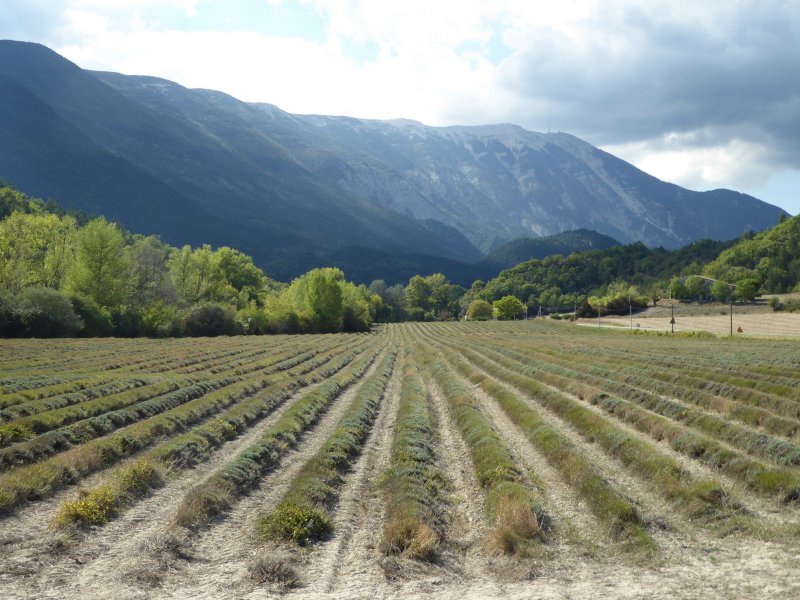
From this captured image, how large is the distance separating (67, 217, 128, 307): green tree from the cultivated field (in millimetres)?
62039

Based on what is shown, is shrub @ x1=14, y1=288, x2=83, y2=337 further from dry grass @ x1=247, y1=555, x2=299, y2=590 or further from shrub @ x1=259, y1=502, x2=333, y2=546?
dry grass @ x1=247, y1=555, x2=299, y2=590

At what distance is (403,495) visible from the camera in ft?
46.1

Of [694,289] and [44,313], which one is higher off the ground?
[694,289]

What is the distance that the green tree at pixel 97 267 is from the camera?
86.2 metres

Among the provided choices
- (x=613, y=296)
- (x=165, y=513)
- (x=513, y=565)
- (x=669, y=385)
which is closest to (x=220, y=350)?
(x=669, y=385)

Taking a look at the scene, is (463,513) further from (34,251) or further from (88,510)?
(34,251)

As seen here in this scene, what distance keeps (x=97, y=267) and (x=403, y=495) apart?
85959 mm

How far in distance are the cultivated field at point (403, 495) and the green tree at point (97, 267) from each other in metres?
62.0

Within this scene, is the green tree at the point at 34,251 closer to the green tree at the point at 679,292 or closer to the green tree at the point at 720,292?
the green tree at the point at 679,292

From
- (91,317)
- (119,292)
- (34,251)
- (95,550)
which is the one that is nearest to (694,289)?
(119,292)

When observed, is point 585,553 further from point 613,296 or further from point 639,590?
point 613,296

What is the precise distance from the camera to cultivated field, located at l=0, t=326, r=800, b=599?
10.2 meters

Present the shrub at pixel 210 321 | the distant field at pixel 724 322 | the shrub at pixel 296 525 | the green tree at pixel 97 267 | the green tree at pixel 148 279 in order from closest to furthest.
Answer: the shrub at pixel 296 525 < the green tree at pixel 97 267 < the shrub at pixel 210 321 < the distant field at pixel 724 322 < the green tree at pixel 148 279

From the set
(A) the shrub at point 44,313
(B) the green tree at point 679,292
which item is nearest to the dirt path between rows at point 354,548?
(A) the shrub at point 44,313
